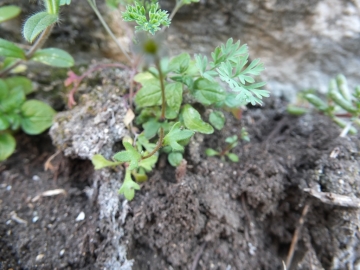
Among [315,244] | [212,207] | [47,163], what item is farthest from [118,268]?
[315,244]

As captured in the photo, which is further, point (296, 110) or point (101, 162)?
point (296, 110)

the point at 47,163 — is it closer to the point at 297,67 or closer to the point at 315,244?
the point at 315,244

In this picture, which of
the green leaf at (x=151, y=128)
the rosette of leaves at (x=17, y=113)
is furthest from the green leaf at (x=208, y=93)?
the rosette of leaves at (x=17, y=113)

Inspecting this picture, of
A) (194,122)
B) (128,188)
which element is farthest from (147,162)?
(194,122)

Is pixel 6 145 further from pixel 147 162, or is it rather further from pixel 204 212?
pixel 204 212

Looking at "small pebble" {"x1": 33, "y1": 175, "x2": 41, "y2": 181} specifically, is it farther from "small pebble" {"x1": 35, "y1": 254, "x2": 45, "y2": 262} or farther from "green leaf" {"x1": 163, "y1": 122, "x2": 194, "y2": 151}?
"green leaf" {"x1": 163, "y1": 122, "x2": 194, "y2": 151}
